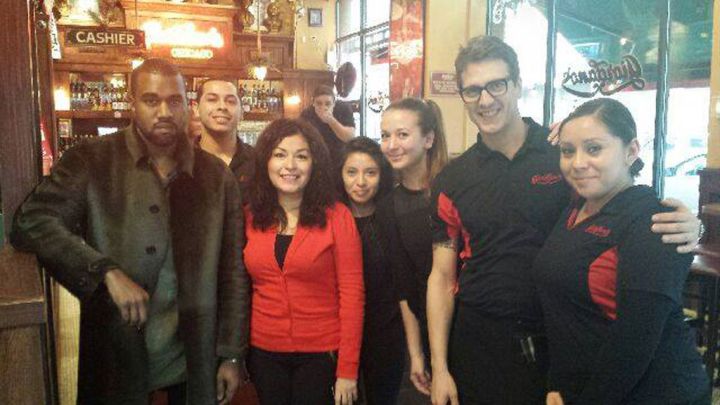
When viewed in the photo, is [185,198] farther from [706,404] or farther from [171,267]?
[706,404]

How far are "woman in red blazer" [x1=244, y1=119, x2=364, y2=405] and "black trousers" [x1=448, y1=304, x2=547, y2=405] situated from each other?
Answer: 17.5 inches

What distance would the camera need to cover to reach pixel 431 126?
2.33 metres

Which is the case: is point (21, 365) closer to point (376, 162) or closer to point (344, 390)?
point (344, 390)

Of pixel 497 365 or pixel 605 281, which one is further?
pixel 497 365

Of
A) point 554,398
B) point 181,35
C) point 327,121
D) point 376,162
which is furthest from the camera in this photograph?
point 181,35

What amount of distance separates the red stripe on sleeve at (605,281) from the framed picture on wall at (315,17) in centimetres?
1128

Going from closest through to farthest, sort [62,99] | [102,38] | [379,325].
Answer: [379,325] → [102,38] → [62,99]

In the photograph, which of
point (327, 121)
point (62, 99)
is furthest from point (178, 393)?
point (62, 99)

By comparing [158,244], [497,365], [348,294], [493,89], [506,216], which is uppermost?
[493,89]

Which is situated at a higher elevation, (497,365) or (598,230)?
(598,230)

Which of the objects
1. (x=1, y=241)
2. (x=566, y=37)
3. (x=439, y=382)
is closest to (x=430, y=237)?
(x=439, y=382)

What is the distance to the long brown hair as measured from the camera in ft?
7.59

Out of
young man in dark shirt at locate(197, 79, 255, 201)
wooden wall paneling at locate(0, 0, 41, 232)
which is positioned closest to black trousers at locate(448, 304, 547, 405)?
wooden wall paneling at locate(0, 0, 41, 232)

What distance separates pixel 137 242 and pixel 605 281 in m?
1.34
